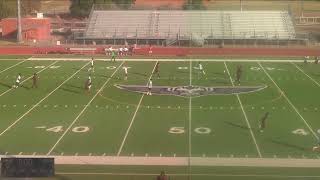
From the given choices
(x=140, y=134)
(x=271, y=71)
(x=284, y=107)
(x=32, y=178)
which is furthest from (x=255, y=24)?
(x=32, y=178)

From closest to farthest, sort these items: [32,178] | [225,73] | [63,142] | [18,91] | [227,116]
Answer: [32,178], [63,142], [227,116], [18,91], [225,73]

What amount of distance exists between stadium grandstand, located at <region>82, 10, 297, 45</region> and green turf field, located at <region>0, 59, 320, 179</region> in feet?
55.2

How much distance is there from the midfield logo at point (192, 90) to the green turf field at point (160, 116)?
52 cm

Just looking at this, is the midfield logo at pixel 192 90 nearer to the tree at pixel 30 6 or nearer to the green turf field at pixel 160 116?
the green turf field at pixel 160 116

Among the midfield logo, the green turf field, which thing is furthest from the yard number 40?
the midfield logo

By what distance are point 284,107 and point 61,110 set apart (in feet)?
→ 29.7

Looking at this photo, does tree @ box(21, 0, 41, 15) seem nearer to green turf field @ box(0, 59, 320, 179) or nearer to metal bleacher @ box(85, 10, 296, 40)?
metal bleacher @ box(85, 10, 296, 40)

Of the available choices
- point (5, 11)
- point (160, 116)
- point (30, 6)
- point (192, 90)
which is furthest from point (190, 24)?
point (160, 116)

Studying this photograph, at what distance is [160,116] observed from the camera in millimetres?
24047

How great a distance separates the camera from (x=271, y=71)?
1415 inches

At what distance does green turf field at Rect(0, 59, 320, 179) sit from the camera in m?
19.5

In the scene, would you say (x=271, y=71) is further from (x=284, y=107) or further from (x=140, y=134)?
(x=140, y=134)

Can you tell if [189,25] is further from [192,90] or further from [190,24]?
[192,90]

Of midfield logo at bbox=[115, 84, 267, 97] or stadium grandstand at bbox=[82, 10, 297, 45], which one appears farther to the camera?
stadium grandstand at bbox=[82, 10, 297, 45]
